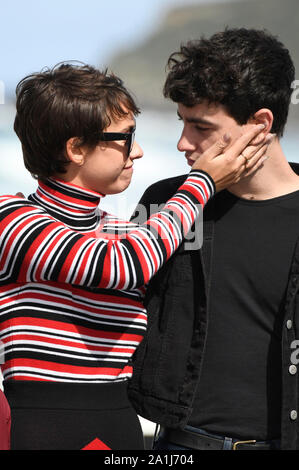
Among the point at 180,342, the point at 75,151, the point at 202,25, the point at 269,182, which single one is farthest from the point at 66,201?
the point at 202,25

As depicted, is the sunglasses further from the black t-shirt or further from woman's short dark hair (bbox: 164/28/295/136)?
the black t-shirt

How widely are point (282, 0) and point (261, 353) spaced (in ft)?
28.8

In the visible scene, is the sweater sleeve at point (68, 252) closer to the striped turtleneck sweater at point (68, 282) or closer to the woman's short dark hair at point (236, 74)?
the striped turtleneck sweater at point (68, 282)

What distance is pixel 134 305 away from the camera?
2.75 meters

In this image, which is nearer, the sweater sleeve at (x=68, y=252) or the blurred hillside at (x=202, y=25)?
the sweater sleeve at (x=68, y=252)

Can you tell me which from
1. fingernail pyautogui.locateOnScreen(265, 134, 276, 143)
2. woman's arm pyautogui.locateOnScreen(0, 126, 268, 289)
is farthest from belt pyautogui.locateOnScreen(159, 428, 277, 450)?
fingernail pyautogui.locateOnScreen(265, 134, 276, 143)

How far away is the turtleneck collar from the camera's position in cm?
266

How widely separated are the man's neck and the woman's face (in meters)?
0.67

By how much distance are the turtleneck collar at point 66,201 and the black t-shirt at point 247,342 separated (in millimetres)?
700

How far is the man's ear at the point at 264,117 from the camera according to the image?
3.15 m

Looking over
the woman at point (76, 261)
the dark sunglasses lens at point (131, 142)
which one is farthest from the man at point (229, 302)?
the dark sunglasses lens at point (131, 142)

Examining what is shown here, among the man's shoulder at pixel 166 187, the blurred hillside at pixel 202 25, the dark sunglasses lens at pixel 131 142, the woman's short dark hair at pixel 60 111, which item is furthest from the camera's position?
the blurred hillside at pixel 202 25
